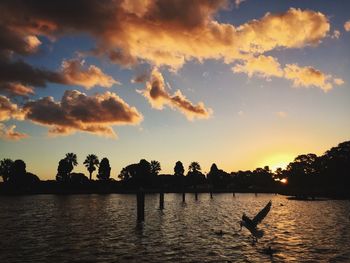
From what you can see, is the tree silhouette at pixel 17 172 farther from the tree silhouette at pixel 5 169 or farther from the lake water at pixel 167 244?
the lake water at pixel 167 244

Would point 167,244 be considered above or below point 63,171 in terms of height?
below

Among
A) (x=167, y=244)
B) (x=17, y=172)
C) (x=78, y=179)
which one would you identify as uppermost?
(x=17, y=172)

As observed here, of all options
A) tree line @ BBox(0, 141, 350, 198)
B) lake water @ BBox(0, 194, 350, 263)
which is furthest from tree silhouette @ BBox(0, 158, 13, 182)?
lake water @ BBox(0, 194, 350, 263)

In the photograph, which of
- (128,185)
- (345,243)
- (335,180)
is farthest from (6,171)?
(345,243)

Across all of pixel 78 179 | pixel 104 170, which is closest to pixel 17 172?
pixel 78 179

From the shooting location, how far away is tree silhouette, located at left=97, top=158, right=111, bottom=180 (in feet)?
624

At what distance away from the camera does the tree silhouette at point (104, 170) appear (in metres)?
190

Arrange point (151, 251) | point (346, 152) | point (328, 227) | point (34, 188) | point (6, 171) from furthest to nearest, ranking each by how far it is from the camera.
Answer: point (6, 171) < point (34, 188) < point (346, 152) < point (328, 227) < point (151, 251)

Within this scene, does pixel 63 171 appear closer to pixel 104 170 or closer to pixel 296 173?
pixel 104 170

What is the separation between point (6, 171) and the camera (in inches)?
7347

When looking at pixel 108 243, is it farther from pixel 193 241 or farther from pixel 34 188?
pixel 34 188

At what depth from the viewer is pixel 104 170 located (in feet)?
624

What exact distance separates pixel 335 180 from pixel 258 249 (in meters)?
116

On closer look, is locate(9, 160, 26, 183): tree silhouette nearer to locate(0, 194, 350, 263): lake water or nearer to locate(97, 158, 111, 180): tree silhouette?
locate(97, 158, 111, 180): tree silhouette
